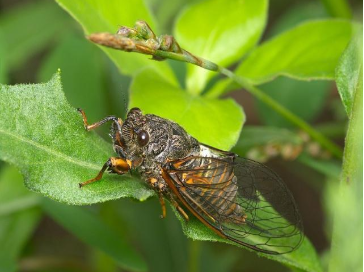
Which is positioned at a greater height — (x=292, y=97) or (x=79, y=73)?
(x=292, y=97)

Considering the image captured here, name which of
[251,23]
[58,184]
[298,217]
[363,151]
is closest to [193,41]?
[251,23]

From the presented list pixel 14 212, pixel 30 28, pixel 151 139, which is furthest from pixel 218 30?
pixel 30 28

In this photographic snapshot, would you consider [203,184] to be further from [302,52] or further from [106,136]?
[106,136]

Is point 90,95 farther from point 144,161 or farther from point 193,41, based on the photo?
point 144,161

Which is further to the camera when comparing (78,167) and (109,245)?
(109,245)

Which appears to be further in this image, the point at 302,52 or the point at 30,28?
the point at 30,28

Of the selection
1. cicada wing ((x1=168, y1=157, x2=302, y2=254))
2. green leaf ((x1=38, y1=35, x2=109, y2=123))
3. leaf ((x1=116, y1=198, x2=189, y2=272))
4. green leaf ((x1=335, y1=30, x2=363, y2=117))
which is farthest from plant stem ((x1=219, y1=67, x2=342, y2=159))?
leaf ((x1=116, y1=198, x2=189, y2=272))

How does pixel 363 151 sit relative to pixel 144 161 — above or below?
above
